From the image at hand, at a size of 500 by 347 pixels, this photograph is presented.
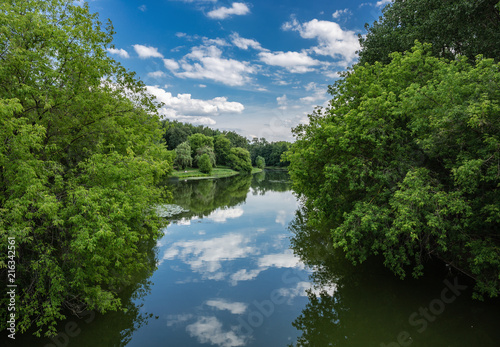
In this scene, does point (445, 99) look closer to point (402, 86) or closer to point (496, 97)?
point (496, 97)

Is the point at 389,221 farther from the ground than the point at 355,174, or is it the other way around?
the point at 355,174

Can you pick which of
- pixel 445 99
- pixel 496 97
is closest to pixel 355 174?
pixel 445 99

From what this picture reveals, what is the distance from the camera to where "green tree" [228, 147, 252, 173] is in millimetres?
96500

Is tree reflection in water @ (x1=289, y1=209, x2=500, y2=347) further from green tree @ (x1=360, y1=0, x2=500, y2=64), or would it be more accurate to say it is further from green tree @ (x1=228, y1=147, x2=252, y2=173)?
green tree @ (x1=228, y1=147, x2=252, y2=173)

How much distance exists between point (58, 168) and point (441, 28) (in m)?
21.2

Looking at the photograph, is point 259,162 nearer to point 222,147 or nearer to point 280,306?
point 222,147

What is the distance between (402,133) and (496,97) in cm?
400

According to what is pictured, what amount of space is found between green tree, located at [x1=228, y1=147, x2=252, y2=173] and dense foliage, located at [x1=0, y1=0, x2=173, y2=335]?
84.9 m

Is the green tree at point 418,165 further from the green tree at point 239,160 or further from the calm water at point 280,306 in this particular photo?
the green tree at point 239,160

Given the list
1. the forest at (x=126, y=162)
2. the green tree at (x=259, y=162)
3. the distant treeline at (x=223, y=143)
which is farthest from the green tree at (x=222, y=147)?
the forest at (x=126, y=162)

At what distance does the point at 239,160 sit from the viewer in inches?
3807

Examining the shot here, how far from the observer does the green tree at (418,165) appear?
8.71 meters

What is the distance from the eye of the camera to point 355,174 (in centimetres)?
1197

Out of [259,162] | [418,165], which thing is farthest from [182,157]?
[418,165]
